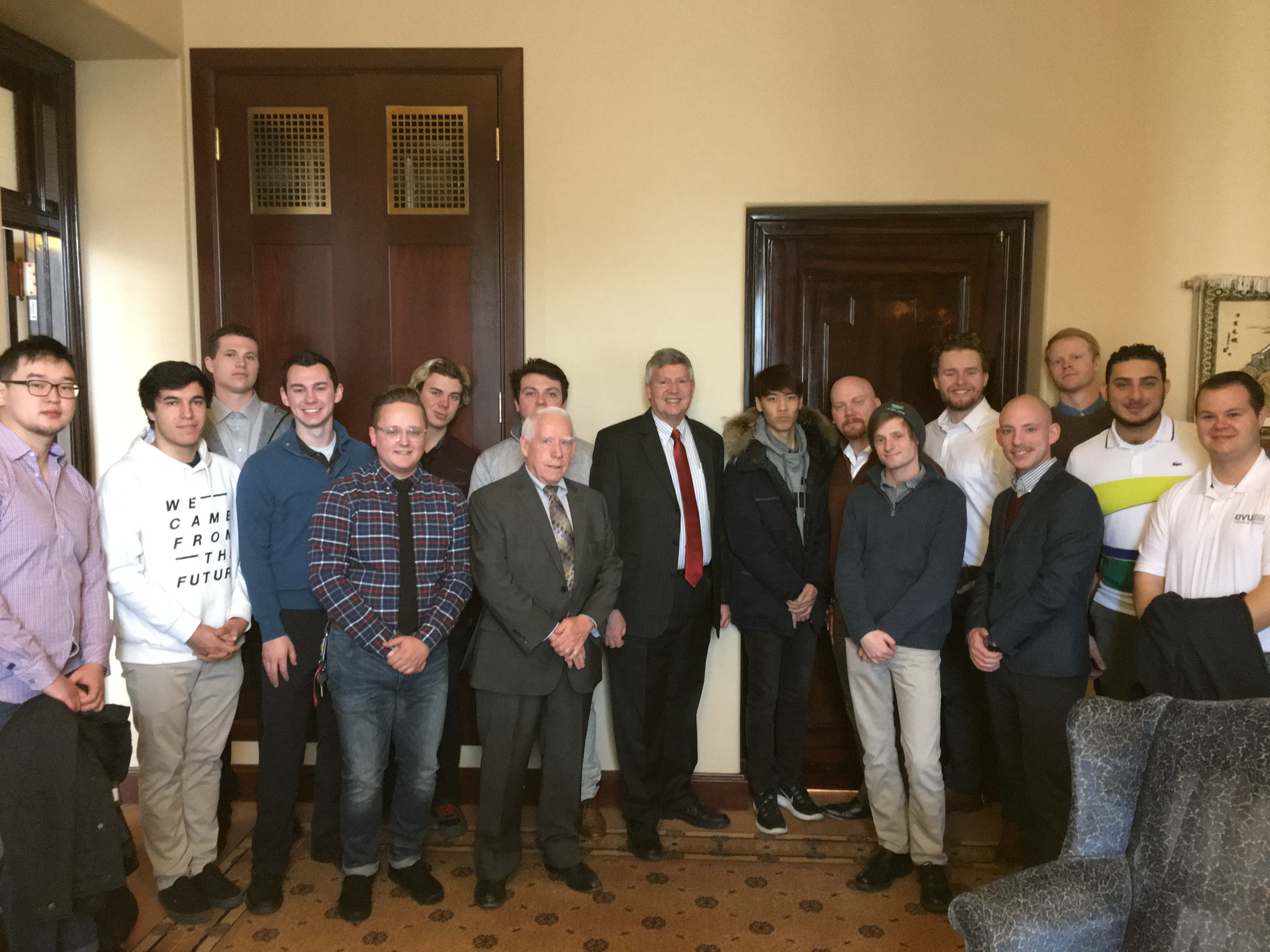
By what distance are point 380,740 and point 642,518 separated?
1172mm

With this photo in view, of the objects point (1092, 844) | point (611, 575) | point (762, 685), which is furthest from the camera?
point (762, 685)

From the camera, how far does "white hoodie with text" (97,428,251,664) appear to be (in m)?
2.70

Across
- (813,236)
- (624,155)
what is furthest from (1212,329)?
(624,155)

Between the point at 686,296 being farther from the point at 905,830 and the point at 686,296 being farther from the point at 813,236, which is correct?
the point at 905,830

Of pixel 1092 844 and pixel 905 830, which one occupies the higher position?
pixel 1092 844

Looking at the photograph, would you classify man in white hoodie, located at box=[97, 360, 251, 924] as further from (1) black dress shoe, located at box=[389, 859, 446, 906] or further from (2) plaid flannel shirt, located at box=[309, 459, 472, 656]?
(1) black dress shoe, located at box=[389, 859, 446, 906]

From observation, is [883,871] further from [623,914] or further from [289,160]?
[289,160]

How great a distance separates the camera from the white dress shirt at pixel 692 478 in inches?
134

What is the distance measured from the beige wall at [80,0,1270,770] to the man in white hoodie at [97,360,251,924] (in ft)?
3.59

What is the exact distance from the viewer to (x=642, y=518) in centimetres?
335

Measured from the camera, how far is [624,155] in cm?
363

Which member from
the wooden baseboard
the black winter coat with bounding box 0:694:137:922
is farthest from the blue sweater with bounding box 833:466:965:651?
the black winter coat with bounding box 0:694:137:922

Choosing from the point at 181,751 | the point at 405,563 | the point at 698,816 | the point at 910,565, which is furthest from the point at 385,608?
the point at 910,565

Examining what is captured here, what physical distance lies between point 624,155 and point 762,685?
2.15 metres
